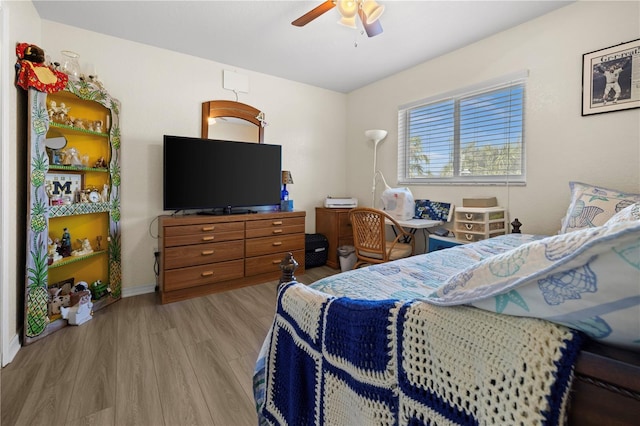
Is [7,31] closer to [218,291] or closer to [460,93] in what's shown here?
[218,291]

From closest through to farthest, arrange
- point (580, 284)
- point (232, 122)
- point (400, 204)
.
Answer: point (580, 284) → point (400, 204) → point (232, 122)

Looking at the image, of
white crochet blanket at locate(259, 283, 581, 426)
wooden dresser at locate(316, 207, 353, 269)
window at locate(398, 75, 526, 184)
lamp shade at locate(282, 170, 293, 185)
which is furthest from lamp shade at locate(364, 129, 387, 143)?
white crochet blanket at locate(259, 283, 581, 426)

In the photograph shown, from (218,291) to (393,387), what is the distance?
8.53 feet

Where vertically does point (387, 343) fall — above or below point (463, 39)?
below

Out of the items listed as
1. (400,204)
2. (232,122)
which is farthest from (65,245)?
(400,204)

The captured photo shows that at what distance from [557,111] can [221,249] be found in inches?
125

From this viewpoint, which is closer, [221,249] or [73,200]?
[73,200]

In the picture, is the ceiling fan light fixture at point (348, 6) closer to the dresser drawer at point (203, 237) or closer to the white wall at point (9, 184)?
the white wall at point (9, 184)

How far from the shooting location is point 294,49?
2938mm

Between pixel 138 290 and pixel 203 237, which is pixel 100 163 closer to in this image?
pixel 203 237

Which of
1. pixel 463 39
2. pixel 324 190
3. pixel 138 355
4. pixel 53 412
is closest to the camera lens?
pixel 53 412

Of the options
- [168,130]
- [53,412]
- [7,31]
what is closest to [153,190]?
[168,130]

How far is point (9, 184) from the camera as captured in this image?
175 cm

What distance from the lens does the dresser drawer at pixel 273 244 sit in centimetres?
306
